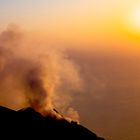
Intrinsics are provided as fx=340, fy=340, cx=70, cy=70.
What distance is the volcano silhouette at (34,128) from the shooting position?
222 ft

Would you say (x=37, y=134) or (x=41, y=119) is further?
(x=41, y=119)

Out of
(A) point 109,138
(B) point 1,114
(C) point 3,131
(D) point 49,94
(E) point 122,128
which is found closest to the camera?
(C) point 3,131

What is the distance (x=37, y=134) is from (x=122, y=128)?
126 m

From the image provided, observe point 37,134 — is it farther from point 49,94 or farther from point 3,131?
point 49,94

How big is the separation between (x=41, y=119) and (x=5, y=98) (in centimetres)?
10340

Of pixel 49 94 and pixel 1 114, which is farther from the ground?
pixel 49 94

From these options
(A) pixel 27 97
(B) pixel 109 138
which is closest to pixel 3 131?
(A) pixel 27 97

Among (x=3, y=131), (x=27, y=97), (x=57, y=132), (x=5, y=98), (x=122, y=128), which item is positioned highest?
(x=122, y=128)

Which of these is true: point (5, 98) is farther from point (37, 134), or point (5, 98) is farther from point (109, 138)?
point (37, 134)

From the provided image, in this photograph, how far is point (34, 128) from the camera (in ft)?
229

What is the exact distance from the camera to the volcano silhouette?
67750mm

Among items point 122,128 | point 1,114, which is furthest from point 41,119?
point 122,128

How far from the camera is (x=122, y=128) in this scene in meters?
187

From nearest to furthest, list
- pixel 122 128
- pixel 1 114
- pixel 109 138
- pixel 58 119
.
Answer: pixel 1 114
pixel 58 119
pixel 109 138
pixel 122 128
